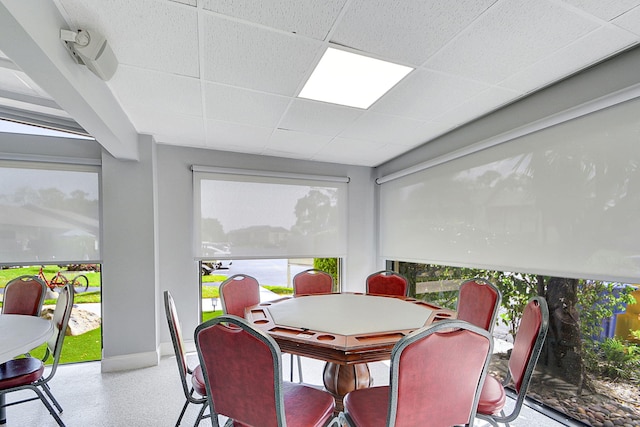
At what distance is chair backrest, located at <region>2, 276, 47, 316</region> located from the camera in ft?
8.43

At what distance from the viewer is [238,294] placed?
264cm

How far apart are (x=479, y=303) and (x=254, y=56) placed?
2.40m

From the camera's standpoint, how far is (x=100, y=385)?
2756 mm

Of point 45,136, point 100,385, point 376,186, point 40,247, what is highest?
point 45,136

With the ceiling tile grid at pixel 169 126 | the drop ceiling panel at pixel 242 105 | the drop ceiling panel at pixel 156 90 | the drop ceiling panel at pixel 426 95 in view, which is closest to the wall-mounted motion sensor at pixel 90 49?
the drop ceiling panel at pixel 156 90

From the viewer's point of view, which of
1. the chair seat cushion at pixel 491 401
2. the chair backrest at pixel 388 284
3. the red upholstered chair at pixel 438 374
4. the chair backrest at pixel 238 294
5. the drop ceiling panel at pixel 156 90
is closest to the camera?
the red upholstered chair at pixel 438 374

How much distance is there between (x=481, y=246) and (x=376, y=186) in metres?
2.03

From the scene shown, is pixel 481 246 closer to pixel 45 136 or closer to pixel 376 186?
pixel 376 186

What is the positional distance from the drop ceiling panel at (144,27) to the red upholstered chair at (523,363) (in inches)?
91.5

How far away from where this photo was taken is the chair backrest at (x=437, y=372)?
1.12 meters

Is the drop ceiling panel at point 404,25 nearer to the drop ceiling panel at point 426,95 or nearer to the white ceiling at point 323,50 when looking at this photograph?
the white ceiling at point 323,50

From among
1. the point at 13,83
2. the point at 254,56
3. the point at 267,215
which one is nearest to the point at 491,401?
the point at 254,56

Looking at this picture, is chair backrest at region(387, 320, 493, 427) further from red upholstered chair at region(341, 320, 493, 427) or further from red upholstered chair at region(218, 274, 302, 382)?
red upholstered chair at region(218, 274, 302, 382)

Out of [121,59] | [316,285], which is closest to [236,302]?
[316,285]
